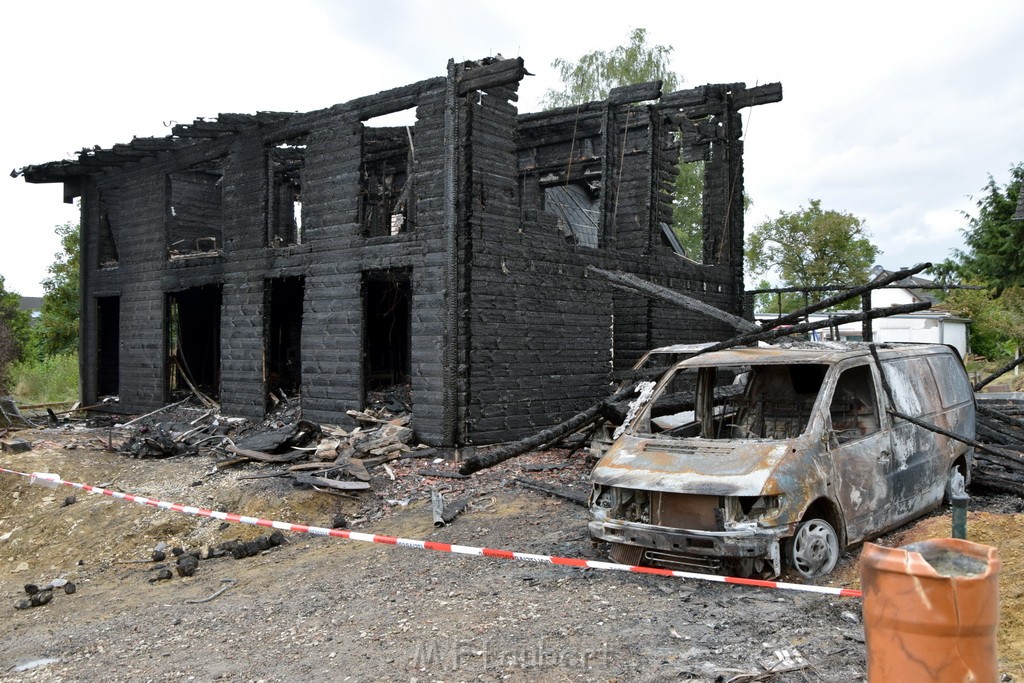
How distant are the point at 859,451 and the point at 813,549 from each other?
0.96m

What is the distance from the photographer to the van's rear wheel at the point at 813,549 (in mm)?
5301

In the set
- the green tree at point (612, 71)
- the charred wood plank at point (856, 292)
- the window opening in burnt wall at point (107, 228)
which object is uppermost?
the green tree at point (612, 71)

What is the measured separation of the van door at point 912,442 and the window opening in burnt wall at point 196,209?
15253 millimetres

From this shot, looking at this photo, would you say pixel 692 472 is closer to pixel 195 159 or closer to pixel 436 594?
pixel 436 594

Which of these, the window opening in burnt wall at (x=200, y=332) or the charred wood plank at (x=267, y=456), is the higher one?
the window opening in burnt wall at (x=200, y=332)

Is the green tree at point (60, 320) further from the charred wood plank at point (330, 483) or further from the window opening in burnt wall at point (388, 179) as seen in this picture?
the charred wood plank at point (330, 483)

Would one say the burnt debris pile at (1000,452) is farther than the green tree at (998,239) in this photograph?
No

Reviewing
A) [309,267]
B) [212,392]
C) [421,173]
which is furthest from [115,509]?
[212,392]

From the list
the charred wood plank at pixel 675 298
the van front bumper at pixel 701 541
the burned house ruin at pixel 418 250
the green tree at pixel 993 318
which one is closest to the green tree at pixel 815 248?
the green tree at pixel 993 318

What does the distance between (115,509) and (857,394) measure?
8.74 meters

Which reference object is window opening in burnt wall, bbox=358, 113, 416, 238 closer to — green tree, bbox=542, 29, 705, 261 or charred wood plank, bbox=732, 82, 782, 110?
charred wood plank, bbox=732, 82, 782, 110

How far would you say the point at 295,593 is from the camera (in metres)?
6.35

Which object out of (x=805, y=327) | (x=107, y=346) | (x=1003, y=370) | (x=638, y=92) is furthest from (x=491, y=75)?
(x=107, y=346)

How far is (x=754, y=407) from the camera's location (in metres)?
7.24
